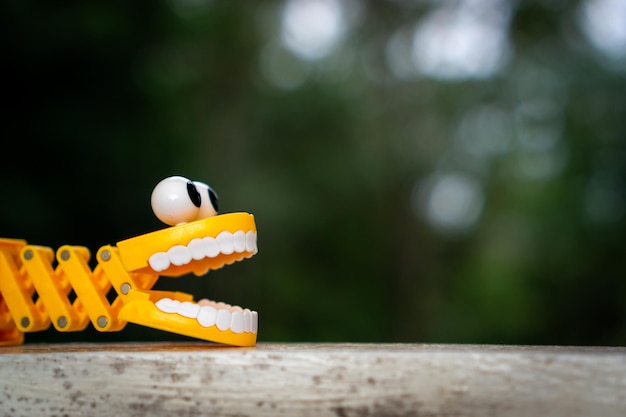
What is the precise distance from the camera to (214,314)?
4.63ft

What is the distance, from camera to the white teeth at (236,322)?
1.42 meters

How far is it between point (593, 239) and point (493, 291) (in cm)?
187

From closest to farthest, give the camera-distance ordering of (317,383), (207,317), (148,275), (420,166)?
(317,383) < (207,317) < (148,275) < (420,166)

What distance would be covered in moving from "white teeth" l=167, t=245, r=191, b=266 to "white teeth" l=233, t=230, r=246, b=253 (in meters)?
0.11

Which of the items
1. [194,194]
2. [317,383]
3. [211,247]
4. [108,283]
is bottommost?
[317,383]

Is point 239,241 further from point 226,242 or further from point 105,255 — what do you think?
point 105,255

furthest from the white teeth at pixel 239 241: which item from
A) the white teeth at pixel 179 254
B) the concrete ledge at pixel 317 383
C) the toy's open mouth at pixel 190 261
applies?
the concrete ledge at pixel 317 383

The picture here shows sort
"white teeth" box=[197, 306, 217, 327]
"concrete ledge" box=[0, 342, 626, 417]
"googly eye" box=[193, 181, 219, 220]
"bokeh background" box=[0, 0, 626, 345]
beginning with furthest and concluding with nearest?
1. "bokeh background" box=[0, 0, 626, 345]
2. "googly eye" box=[193, 181, 219, 220]
3. "white teeth" box=[197, 306, 217, 327]
4. "concrete ledge" box=[0, 342, 626, 417]

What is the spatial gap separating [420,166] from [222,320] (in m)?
6.68

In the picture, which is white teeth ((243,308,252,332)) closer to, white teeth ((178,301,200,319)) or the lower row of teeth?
the lower row of teeth

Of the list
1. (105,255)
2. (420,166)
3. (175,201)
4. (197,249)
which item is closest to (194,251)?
(197,249)

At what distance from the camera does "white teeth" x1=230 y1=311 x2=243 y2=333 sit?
1.42 metres

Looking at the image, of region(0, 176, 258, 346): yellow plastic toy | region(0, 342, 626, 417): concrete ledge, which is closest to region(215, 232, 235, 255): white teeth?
region(0, 176, 258, 346): yellow plastic toy

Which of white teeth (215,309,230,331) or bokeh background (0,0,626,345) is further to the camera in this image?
bokeh background (0,0,626,345)
